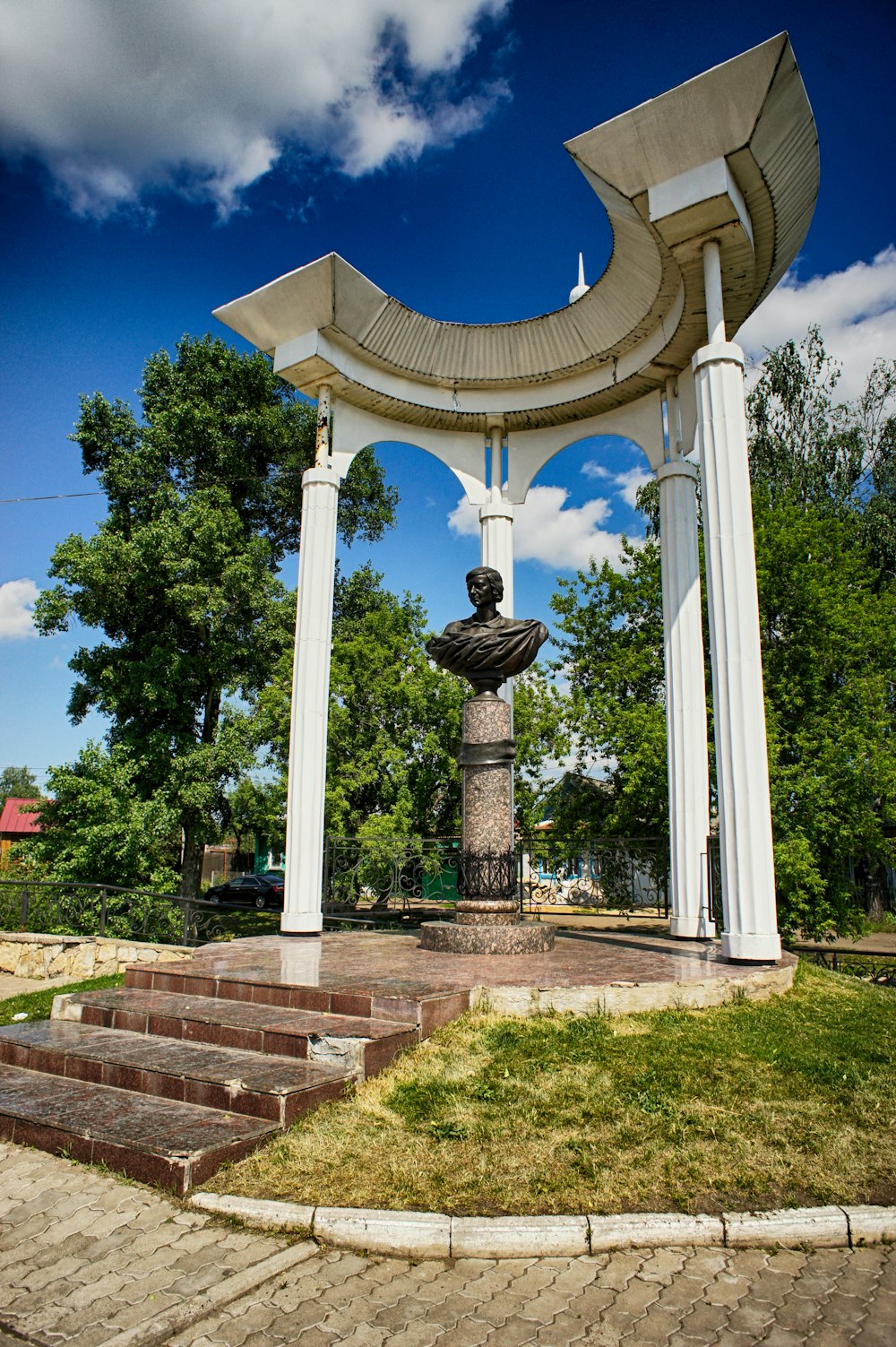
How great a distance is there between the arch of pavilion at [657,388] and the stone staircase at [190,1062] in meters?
3.66

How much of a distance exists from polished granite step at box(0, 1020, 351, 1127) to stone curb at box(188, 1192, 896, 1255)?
98cm

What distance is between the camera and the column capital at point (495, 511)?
11492mm

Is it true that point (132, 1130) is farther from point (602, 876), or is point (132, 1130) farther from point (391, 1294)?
point (602, 876)

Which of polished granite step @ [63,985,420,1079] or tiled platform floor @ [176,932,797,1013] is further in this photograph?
tiled platform floor @ [176,932,797,1013]

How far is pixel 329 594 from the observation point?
10.6 meters

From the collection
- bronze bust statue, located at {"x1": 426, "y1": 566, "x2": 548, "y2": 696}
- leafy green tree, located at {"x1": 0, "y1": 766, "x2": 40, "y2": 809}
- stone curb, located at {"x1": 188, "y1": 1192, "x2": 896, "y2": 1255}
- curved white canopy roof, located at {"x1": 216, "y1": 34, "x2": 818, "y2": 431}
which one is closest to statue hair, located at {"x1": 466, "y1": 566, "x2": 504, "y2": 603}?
bronze bust statue, located at {"x1": 426, "y1": 566, "x2": 548, "y2": 696}

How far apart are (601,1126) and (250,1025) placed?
2250 mm

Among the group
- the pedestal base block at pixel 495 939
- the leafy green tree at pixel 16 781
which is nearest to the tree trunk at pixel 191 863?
the pedestal base block at pixel 495 939

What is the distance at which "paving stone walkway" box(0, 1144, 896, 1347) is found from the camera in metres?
2.54

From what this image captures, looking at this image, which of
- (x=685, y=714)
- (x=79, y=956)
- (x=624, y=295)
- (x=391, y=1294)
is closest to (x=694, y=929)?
(x=685, y=714)

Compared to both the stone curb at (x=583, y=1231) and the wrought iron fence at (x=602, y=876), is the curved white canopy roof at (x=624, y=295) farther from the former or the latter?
the stone curb at (x=583, y=1231)

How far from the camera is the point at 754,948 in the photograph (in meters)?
7.01

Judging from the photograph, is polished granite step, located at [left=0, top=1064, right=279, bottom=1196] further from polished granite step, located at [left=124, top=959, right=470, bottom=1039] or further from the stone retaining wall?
the stone retaining wall

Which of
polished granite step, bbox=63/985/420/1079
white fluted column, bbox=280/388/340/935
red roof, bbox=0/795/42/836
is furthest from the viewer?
red roof, bbox=0/795/42/836
